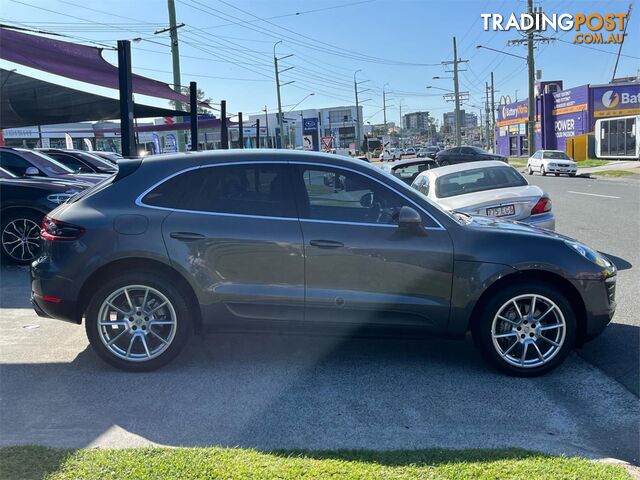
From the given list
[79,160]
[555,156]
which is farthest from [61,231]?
[555,156]

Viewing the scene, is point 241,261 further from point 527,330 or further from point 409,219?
point 527,330

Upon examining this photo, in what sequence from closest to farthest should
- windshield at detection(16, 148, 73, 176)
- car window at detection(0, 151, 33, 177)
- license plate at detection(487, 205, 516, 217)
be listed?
license plate at detection(487, 205, 516, 217), car window at detection(0, 151, 33, 177), windshield at detection(16, 148, 73, 176)

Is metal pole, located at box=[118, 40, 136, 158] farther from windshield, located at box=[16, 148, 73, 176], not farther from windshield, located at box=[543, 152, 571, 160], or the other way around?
windshield, located at box=[543, 152, 571, 160]

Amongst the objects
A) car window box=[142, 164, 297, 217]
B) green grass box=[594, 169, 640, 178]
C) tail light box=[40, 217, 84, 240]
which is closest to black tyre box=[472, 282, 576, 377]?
car window box=[142, 164, 297, 217]

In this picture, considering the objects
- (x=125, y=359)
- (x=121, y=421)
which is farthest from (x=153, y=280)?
(x=121, y=421)

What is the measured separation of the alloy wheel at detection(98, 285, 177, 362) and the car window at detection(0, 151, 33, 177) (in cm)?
628

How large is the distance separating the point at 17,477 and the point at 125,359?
1.65m

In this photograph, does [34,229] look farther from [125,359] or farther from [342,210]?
[342,210]

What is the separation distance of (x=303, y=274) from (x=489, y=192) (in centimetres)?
548

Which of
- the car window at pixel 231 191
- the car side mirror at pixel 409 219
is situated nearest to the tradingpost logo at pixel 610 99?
the car side mirror at pixel 409 219

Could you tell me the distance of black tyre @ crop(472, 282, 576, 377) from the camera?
4.52m

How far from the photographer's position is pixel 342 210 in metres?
4.69

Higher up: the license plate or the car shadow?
the license plate

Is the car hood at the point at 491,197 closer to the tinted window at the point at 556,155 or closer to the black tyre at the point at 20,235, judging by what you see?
the black tyre at the point at 20,235
